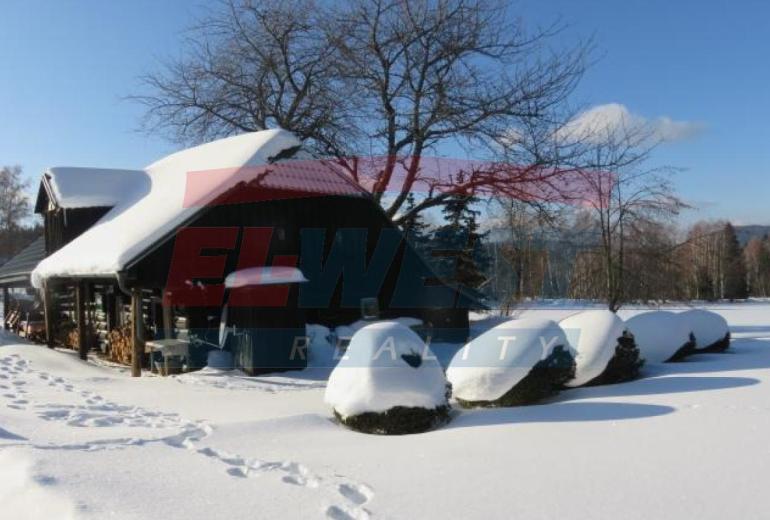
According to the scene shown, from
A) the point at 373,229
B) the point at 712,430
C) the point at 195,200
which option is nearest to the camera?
the point at 712,430

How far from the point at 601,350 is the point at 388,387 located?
342cm

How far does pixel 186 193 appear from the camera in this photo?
1237cm

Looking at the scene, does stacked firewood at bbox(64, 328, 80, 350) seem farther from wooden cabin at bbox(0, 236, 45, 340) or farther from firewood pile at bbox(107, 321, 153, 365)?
firewood pile at bbox(107, 321, 153, 365)

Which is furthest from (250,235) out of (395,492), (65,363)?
(395,492)

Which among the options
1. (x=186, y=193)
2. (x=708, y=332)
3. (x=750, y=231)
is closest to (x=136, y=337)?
(x=186, y=193)

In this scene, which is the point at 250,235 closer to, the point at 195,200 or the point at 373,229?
the point at 195,200

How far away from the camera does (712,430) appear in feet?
17.4

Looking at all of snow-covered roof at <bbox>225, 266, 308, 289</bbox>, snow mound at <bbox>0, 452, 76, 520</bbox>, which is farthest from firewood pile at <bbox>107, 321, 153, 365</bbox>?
snow mound at <bbox>0, 452, 76, 520</bbox>

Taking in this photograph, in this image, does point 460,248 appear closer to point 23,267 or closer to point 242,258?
point 242,258

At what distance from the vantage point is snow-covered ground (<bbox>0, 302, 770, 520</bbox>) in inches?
151

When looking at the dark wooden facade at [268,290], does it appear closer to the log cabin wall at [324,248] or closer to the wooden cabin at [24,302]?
the log cabin wall at [324,248]

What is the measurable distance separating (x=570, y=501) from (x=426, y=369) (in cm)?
289

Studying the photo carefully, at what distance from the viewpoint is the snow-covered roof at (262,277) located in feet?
37.1

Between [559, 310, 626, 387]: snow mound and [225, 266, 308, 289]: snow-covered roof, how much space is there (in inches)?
212
